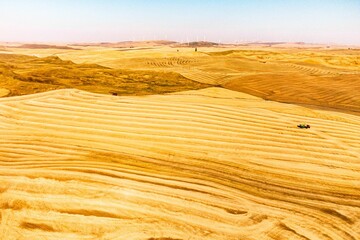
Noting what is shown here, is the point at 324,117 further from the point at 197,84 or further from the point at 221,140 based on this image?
the point at 197,84

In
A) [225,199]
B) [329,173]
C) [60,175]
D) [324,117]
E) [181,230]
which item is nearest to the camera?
[181,230]

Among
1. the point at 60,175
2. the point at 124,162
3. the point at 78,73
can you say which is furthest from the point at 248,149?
the point at 78,73

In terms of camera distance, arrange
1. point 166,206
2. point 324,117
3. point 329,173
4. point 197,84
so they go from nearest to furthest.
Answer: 1. point 166,206
2. point 329,173
3. point 324,117
4. point 197,84

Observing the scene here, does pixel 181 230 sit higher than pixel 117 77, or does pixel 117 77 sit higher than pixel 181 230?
pixel 117 77

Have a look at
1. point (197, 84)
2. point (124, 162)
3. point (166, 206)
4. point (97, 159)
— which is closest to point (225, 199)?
point (166, 206)

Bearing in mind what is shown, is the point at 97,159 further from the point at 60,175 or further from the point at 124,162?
the point at 60,175

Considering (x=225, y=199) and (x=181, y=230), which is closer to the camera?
(x=181, y=230)
